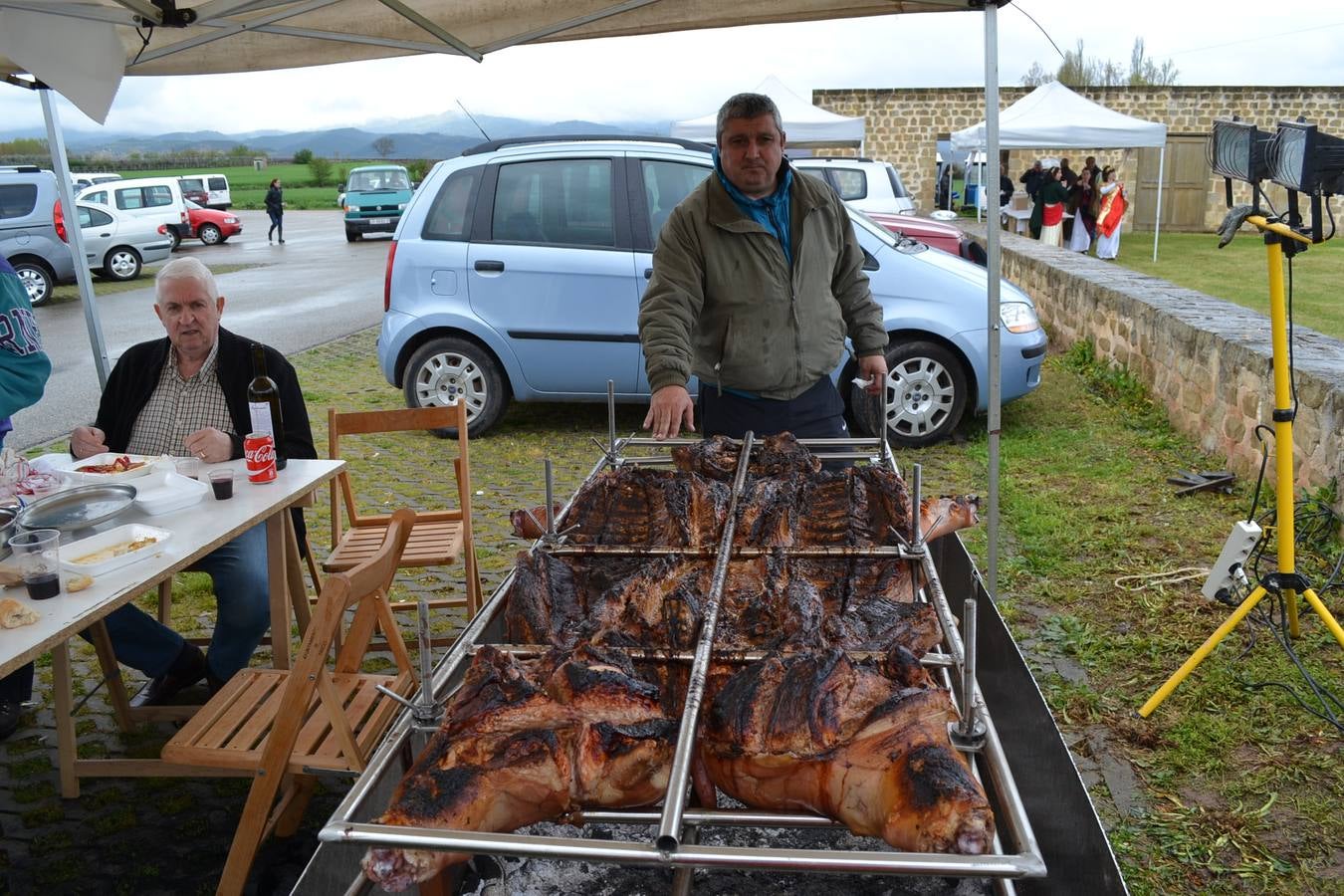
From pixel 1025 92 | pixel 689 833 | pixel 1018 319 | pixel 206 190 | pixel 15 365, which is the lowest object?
pixel 689 833

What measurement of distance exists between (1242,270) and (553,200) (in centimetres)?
1593

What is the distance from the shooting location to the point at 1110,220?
20.6 meters

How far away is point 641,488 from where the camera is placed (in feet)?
10.5

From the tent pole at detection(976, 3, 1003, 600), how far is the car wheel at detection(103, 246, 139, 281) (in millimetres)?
21764

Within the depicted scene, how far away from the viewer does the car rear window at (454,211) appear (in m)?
7.80

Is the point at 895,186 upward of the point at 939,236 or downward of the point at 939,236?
upward

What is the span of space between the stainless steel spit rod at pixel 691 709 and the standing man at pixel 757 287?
1.25 metres

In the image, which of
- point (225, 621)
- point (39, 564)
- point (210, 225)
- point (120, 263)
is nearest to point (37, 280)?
point (120, 263)

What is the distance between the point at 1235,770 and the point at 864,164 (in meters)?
12.5

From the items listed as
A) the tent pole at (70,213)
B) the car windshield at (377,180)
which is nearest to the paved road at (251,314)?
the car windshield at (377,180)

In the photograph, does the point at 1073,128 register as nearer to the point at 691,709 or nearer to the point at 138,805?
the point at 138,805

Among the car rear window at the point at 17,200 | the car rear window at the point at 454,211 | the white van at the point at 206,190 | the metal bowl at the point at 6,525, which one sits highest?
the white van at the point at 206,190

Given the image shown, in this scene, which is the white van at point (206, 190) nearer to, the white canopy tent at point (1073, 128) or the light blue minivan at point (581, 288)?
the white canopy tent at point (1073, 128)

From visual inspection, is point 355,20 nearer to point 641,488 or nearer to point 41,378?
point 41,378
